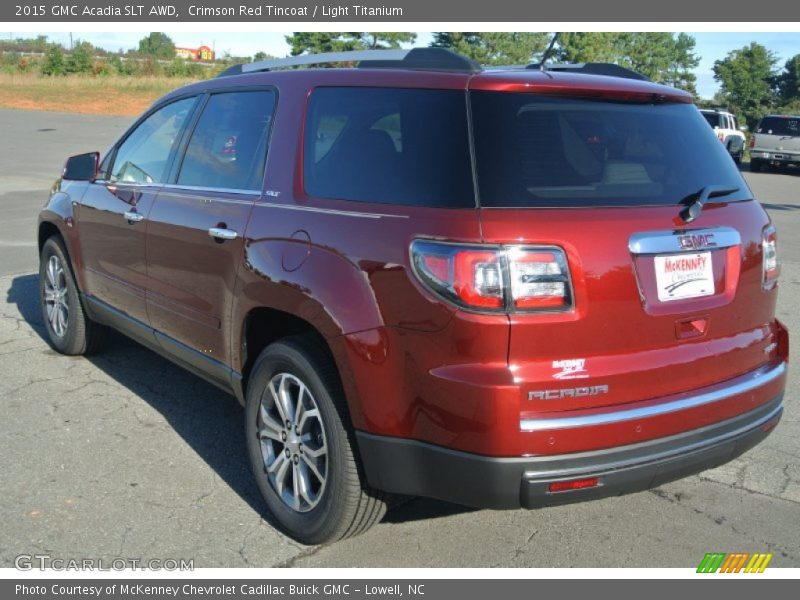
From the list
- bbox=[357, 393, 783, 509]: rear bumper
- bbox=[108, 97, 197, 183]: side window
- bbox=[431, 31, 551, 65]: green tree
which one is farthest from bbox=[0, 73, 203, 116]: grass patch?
bbox=[357, 393, 783, 509]: rear bumper

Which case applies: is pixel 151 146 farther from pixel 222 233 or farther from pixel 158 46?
pixel 158 46

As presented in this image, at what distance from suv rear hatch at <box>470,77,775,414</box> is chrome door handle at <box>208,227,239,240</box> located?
A: 1.32m

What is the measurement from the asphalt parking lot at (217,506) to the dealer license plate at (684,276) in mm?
1118

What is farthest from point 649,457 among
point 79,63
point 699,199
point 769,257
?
point 79,63

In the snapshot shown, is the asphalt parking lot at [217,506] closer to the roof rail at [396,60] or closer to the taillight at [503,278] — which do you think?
the taillight at [503,278]

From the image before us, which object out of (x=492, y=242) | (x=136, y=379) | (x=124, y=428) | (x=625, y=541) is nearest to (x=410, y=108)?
(x=492, y=242)

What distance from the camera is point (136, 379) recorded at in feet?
18.0

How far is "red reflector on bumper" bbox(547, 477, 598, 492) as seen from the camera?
281 cm

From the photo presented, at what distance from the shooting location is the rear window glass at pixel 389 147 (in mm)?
2932

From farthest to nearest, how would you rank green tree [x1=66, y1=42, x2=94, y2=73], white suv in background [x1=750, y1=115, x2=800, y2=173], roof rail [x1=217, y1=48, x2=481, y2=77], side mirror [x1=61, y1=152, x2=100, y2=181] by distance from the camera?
1. green tree [x1=66, y1=42, x2=94, y2=73]
2. white suv in background [x1=750, y1=115, x2=800, y2=173]
3. side mirror [x1=61, y1=152, x2=100, y2=181]
4. roof rail [x1=217, y1=48, x2=481, y2=77]

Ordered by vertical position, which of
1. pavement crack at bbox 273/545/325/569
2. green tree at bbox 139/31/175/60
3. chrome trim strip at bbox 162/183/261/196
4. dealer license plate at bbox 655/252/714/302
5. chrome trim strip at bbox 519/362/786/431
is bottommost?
pavement crack at bbox 273/545/325/569

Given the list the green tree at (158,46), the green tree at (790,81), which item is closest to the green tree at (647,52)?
the green tree at (790,81)

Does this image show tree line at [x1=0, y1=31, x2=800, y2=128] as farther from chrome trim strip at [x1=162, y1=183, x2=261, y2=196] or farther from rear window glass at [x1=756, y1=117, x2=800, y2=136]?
chrome trim strip at [x1=162, y1=183, x2=261, y2=196]

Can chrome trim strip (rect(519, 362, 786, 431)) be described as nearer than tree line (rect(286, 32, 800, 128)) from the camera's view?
Yes
